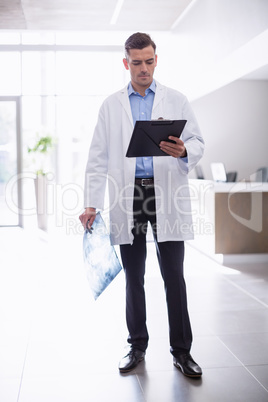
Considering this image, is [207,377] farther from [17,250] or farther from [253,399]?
[17,250]

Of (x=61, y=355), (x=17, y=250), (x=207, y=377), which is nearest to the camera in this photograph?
(x=207, y=377)

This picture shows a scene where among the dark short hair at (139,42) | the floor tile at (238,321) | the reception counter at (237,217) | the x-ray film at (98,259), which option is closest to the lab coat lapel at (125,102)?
the dark short hair at (139,42)

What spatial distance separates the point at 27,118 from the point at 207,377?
376 inches

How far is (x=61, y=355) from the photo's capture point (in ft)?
9.39

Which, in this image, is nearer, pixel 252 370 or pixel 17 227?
pixel 252 370

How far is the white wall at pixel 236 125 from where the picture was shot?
31.4 feet

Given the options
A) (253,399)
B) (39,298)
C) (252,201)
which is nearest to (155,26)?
(252,201)

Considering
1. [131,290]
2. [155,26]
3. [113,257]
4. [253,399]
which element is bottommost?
[253,399]

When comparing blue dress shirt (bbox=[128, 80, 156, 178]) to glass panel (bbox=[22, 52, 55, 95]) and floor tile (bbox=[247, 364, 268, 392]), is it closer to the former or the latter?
floor tile (bbox=[247, 364, 268, 392])

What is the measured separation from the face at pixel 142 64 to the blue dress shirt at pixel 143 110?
0.08 m

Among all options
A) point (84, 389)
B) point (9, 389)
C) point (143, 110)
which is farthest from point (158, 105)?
point (9, 389)

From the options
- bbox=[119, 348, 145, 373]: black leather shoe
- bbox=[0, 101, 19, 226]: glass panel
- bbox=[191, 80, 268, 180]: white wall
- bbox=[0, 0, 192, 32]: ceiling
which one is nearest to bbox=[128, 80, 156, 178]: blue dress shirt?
bbox=[119, 348, 145, 373]: black leather shoe

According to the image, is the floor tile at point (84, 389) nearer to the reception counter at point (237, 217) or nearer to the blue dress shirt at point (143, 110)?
the blue dress shirt at point (143, 110)

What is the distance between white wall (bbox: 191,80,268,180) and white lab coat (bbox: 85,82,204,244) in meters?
7.10
